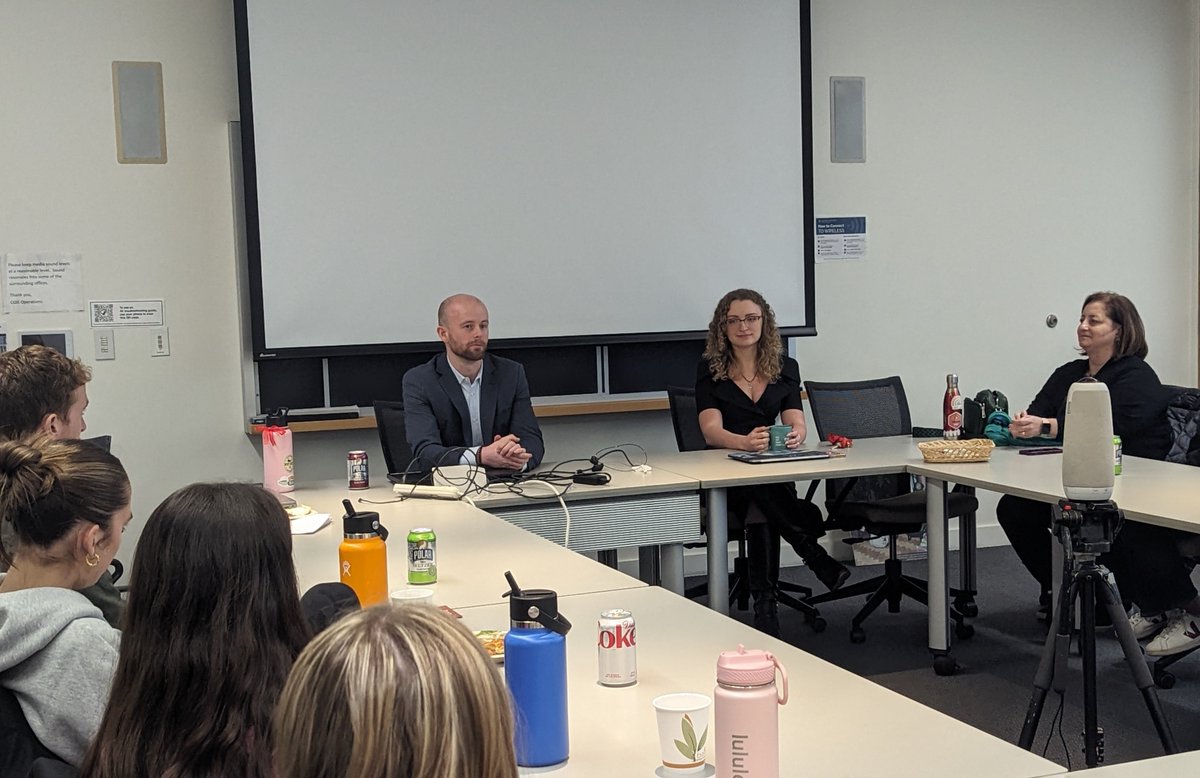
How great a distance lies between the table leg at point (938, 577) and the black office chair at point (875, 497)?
7 cm

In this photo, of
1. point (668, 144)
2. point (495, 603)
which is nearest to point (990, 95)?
point (668, 144)

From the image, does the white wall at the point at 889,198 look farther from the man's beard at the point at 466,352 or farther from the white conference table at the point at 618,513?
the white conference table at the point at 618,513

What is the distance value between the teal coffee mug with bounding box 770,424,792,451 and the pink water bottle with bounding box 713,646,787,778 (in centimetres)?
305

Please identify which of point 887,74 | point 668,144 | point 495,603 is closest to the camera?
point 495,603

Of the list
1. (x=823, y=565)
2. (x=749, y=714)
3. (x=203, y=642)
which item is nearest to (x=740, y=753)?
(x=749, y=714)

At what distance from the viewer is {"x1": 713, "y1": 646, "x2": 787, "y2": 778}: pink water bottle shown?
4.67 feet

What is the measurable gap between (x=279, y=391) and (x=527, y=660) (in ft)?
12.5

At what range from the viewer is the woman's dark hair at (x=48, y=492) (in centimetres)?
180

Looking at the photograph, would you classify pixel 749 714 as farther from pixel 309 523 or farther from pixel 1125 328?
pixel 1125 328

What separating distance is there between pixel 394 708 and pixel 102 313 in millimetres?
4476

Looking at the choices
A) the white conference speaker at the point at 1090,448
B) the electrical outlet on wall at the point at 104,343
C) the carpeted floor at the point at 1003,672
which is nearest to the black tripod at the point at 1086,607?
the white conference speaker at the point at 1090,448

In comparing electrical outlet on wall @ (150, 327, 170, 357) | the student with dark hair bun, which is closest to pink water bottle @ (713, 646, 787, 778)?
the student with dark hair bun

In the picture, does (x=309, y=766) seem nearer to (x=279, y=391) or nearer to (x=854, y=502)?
(x=854, y=502)

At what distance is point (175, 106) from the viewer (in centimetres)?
495
